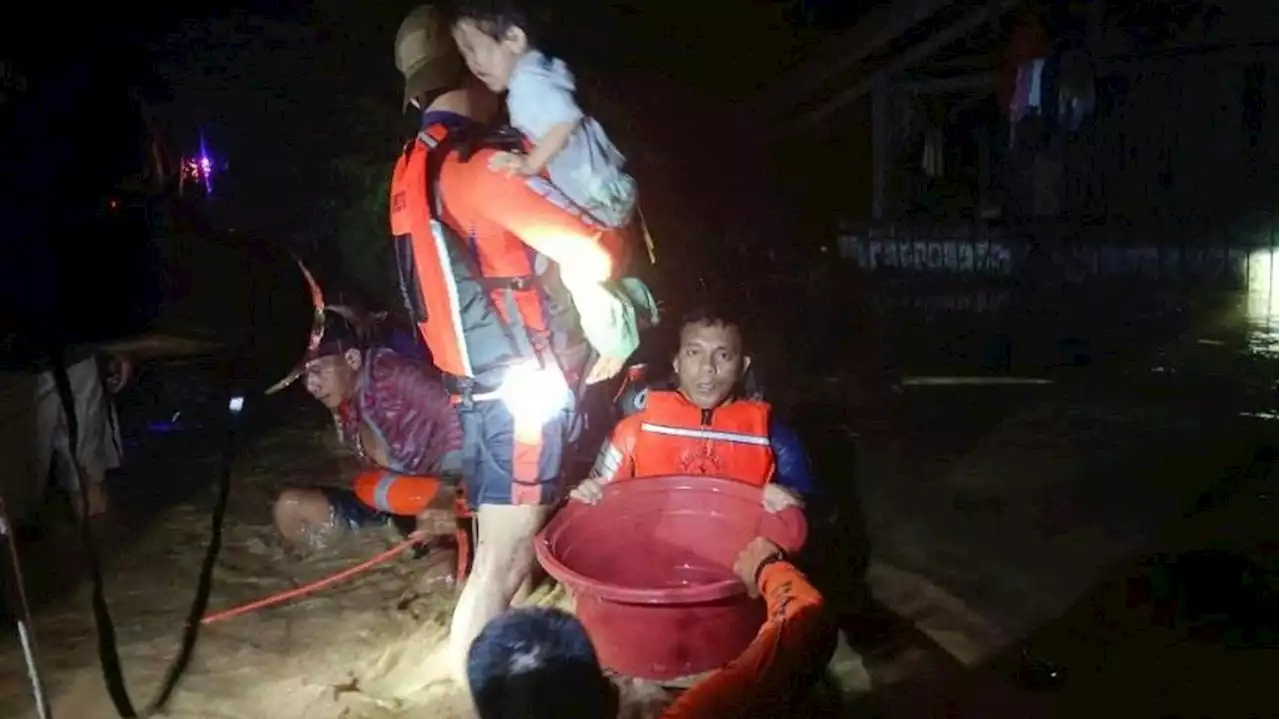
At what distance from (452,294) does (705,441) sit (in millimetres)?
1140

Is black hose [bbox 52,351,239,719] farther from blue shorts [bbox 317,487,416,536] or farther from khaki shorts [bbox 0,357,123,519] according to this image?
khaki shorts [bbox 0,357,123,519]

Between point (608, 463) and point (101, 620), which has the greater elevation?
point (608, 463)

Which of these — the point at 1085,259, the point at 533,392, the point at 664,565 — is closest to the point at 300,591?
the point at 664,565

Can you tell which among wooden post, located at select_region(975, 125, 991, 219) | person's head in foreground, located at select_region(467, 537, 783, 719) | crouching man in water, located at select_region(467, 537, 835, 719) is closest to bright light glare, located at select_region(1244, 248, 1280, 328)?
wooden post, located at select_region(975, 125, 991, 219)

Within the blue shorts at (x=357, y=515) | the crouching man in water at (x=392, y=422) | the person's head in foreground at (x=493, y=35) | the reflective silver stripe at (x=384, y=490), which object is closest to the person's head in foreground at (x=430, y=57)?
the person's head in foreground at (x=493, y=35)

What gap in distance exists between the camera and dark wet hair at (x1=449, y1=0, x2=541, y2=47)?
311cm

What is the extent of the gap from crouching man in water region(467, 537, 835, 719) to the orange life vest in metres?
0.96

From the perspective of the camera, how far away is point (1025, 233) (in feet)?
28.6

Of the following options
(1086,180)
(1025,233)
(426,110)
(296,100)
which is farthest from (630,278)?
(296,100)

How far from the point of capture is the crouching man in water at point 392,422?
4.63m

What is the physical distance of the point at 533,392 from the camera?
3291 millimetres

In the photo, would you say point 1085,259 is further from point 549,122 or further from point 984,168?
point 549,122

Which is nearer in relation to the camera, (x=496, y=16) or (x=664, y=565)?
(x=496, y=16)

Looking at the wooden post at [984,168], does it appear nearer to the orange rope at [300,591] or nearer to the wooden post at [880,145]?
the wooden post at [880,145]
